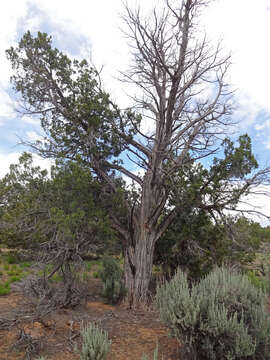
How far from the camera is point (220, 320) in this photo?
156 inches

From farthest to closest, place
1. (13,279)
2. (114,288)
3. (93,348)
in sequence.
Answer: (13,279) < (114,288) < (93,348)

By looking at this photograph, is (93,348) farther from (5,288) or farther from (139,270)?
(5,288)

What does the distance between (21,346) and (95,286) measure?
6794 mm

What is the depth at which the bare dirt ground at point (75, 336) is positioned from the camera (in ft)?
15.4

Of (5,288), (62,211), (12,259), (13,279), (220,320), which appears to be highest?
(62,211)

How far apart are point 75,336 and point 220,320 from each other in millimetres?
2721

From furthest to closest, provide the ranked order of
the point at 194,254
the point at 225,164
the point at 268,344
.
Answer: the point at 194,254
the point at 225,164
the point at 268,344

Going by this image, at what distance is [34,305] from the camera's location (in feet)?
18.7

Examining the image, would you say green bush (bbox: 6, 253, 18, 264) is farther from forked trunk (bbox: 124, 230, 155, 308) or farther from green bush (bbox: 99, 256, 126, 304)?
forked trunk (bbox: 124, 230, 155, 308)

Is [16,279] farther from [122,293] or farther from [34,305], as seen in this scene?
[34,305]

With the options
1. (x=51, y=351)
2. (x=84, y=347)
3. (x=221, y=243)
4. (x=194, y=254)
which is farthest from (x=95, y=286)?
(x=84, y=347)

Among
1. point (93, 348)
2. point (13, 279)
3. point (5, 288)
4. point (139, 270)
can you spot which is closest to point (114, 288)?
point (139, 270)

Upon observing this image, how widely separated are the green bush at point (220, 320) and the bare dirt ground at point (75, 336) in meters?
0.55

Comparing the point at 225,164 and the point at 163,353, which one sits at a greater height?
the point at 225,164
